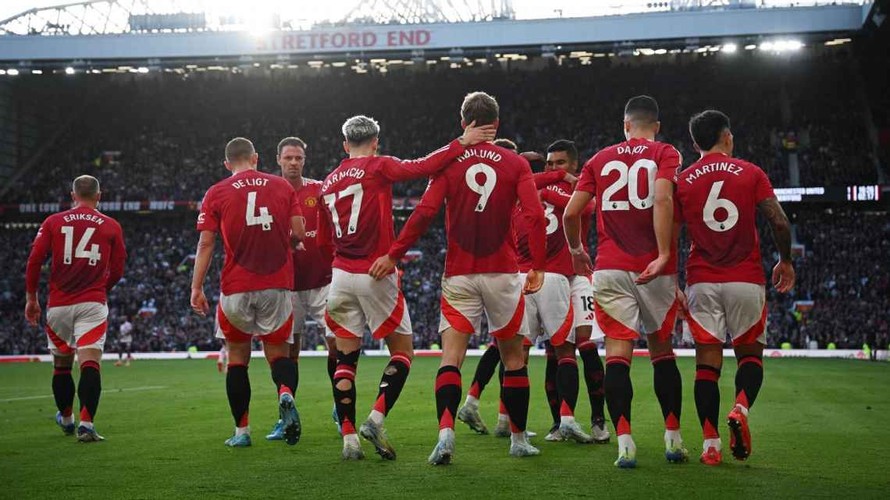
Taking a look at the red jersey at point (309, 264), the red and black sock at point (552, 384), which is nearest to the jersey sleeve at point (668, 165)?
the red and black sock at point (552, 384)

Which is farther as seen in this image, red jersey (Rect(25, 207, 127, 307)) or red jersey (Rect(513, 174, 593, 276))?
red jersey (Rect(25, 207, 127, 307))

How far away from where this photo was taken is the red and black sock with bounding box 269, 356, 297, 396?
845cm

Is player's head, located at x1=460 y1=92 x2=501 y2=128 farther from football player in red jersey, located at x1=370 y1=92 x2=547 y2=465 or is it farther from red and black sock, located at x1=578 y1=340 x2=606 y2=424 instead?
red and black sock, located at x1=578 y1=340 x2=606 y2=424

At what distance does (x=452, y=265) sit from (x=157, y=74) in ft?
152

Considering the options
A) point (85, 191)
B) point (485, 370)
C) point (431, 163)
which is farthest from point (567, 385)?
point (85, 191)

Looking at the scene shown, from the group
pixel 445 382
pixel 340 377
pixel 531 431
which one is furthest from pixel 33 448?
pixel 531 431

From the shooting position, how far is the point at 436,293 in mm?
39719

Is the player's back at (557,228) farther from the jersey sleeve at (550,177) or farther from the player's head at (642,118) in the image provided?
the player's head at (642,118)

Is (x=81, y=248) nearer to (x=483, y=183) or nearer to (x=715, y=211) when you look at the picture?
(x=483, y=183)

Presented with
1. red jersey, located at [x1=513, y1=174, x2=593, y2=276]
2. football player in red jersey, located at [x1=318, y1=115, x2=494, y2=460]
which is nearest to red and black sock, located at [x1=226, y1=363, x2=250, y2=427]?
football player in red jersey, located at [x1=318, y1=115, x2=494, y2=460]

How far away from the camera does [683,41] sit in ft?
131

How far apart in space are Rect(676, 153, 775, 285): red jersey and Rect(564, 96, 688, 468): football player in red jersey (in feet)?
0.72

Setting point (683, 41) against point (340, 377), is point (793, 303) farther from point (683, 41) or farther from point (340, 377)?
point (340, 377)

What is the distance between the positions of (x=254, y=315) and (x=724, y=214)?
398 cm
